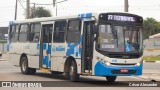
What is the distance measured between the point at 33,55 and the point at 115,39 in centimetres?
688

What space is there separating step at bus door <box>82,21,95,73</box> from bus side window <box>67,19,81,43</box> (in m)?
0.54

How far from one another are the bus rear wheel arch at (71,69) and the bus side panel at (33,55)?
3.32 meters

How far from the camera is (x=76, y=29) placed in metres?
20.5

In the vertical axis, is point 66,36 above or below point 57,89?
above

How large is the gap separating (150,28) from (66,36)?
376 feet

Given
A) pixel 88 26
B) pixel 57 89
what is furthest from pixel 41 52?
pixel 57 89

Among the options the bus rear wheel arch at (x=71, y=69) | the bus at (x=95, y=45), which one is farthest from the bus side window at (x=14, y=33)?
the bus rear wheel arch at (x=71, y=69)

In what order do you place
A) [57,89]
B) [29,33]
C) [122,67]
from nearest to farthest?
[57,89] < [122,67] < [29,33]

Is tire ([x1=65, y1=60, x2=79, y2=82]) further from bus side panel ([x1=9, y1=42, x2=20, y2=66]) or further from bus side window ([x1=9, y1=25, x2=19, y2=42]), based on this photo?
bus side window ([x1=9, y1=25, x2=19, y2=42])

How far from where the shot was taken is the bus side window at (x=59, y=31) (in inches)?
854

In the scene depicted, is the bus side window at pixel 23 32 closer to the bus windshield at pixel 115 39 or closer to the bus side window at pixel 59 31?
the bus side window at pixel 59 31

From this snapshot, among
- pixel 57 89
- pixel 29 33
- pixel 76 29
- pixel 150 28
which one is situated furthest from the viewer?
pixel 150 28

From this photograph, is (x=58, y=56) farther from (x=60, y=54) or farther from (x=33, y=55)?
(x=33, y=55)

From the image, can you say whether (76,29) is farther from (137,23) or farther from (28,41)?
(28,41)
